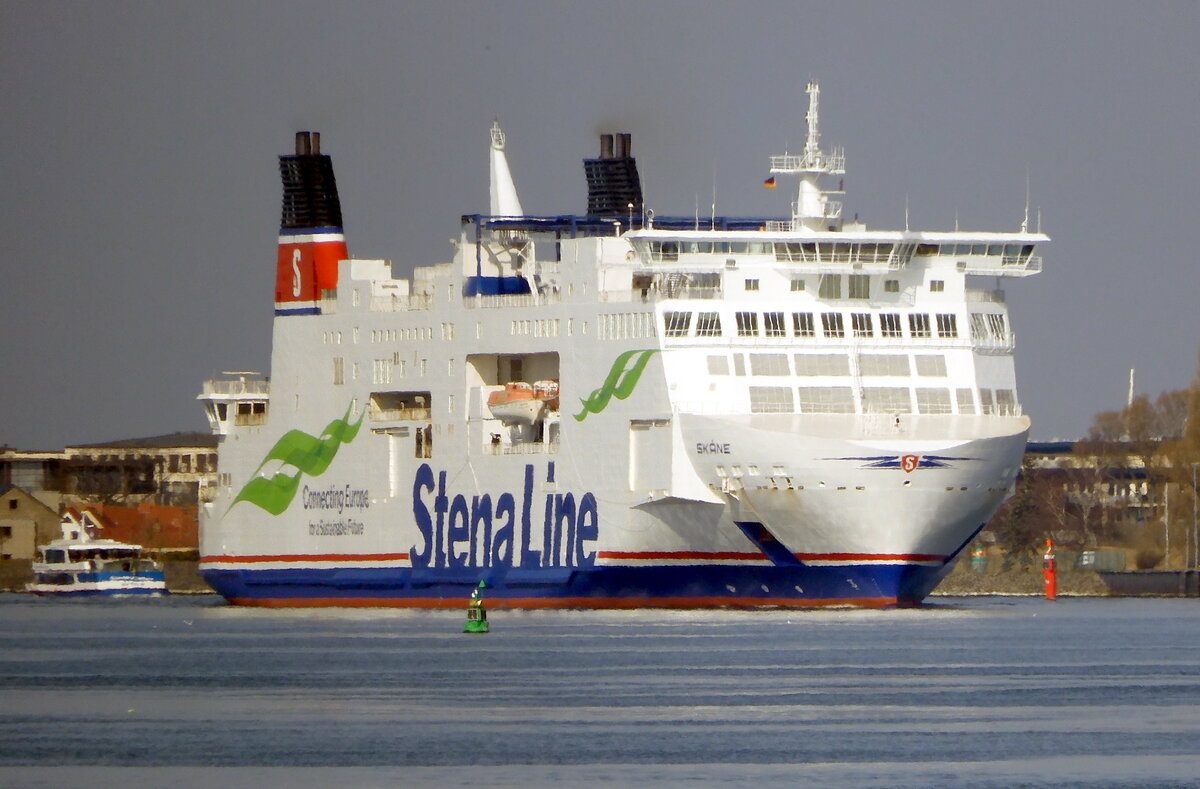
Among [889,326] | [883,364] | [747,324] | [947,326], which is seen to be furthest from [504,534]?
[947,326]

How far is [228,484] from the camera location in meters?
88.4

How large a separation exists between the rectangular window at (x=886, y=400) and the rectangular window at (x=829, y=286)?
2743 millimetres

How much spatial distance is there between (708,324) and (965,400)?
21.4ft

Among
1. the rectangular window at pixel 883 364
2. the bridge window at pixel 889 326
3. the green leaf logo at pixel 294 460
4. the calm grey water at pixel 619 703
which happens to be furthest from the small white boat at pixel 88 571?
the rectangular window at pixel 883 364

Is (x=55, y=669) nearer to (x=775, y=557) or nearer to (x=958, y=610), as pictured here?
(x=775, y=557)

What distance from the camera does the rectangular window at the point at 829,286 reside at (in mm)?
72000

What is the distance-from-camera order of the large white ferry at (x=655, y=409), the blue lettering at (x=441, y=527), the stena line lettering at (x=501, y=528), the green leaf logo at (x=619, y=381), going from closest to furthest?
the large white ferry at (x=655, y=409) → the green leaf logo at (x=619, y=381) → the stena line lettering at (x=501, y=528) → the blue lettering at (x=441, y=527)

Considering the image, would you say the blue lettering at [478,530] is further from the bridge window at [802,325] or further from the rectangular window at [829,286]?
the rectangular window at [829,286]

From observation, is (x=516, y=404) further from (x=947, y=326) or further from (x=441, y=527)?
(x=947, y=326)

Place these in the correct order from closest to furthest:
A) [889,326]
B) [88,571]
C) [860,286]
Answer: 1. [889,326]
2. [860,286]
3. [88,571]

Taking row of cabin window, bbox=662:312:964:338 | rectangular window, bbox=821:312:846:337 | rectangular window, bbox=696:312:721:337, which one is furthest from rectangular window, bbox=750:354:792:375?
rectangular window, bbox=821:312:846:337

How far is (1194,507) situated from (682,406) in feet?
95.7

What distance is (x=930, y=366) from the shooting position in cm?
7169

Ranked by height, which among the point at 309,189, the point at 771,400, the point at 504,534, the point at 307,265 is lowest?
the point at 504,534
